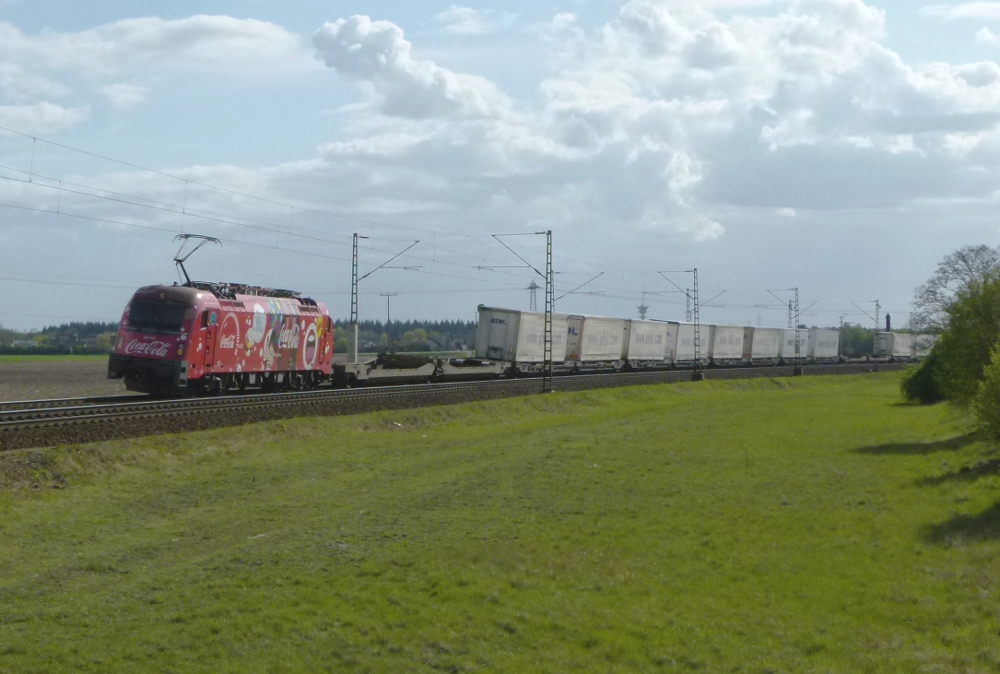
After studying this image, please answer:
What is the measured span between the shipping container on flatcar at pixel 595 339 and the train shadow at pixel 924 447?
31582mm

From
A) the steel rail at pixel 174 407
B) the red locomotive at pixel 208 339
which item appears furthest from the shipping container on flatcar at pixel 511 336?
the red locomotive at pixel 208 339

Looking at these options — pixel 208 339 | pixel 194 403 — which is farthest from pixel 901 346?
pixel 194 403

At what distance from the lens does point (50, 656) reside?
981cm

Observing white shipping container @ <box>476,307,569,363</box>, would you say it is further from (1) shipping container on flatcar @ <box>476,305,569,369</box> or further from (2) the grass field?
(2) the grass field

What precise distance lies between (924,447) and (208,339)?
2290 cm

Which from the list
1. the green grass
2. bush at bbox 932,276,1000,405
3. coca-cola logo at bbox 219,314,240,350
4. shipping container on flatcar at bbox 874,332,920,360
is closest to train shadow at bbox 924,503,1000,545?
bush at bbox 932,276,1000,405

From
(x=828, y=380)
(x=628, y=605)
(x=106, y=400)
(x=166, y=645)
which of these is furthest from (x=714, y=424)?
(x=828, y=380)

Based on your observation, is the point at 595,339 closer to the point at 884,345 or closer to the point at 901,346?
the point at 884,345

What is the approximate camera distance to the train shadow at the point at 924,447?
2848 cm

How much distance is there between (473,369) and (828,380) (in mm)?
44199

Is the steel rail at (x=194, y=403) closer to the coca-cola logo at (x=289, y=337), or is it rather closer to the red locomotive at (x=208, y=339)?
the red locomotive at (x=208, y=339)

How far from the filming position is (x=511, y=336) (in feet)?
180

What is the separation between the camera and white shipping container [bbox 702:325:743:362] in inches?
3285

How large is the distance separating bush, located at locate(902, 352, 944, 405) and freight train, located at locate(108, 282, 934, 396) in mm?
19942
